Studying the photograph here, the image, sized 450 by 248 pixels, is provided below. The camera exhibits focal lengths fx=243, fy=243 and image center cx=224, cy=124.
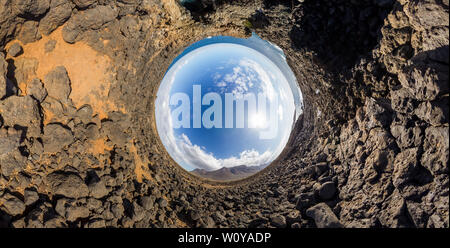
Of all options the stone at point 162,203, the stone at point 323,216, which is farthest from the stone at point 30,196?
the stone at point 323,216

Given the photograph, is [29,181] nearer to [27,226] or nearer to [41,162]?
[41,162]

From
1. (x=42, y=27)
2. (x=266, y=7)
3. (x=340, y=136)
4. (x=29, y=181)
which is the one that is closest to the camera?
(x=29, y=181)

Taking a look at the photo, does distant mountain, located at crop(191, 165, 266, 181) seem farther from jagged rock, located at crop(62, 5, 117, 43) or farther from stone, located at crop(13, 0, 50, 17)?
stone, located at crop(13, 0, 50, 17)

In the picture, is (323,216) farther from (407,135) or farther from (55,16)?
(55,16)

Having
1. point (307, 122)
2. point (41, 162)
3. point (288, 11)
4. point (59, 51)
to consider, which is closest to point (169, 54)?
point (59, 51)

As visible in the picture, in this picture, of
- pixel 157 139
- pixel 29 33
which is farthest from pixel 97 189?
pixel 29 33

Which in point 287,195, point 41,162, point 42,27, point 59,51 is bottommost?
point 287,195
